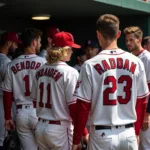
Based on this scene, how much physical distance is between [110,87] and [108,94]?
0.21ft

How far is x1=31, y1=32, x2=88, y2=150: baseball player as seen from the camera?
4523mm

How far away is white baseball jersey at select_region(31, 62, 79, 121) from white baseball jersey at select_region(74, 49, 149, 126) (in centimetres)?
61

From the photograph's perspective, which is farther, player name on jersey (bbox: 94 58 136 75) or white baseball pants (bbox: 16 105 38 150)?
white baseball pants (bbox: 16 105 38 150)

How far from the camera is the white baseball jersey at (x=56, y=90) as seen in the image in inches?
178

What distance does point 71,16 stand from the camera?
1040 cm

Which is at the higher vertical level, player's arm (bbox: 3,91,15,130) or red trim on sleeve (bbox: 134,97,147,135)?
red trim on sleeve (bbox: 134,97,147,135)

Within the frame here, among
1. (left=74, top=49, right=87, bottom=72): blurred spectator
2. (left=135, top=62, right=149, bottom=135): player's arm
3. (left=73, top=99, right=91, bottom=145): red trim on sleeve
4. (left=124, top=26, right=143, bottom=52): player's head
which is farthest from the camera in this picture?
(left=74, top=49, right=87, bottom=72): blurred spectator

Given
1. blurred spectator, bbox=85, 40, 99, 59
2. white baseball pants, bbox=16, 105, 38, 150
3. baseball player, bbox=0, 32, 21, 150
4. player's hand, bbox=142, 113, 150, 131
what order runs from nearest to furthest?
player's hand, bbox=142, 113, 150, 131 → white baseball pants, bbox=16, 105, 38, 150 → baseball player, bbox=0, 32, 21, 150 → blurred spectator, bbox=85, 40, 99, 59

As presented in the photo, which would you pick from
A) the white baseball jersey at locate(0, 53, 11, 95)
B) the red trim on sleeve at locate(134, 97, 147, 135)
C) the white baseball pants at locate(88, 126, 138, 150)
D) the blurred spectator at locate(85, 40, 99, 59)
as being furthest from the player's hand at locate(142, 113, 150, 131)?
the blurred spectator at locate(85, 40, 99, 59)

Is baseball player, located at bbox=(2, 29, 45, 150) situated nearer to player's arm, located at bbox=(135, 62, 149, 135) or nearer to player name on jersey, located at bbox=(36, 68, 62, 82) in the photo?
player name on jersey, located at bbox=(36, 68, 62, 82)

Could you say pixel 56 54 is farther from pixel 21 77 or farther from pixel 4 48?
pixel 4 48

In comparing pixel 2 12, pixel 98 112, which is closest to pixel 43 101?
pixel 98 112

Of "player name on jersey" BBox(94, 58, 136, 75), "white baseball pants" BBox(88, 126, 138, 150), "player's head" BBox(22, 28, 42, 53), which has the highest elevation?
"player's head" BBox(22, 28, 42, 53)

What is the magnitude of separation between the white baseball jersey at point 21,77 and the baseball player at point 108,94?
1599mm
